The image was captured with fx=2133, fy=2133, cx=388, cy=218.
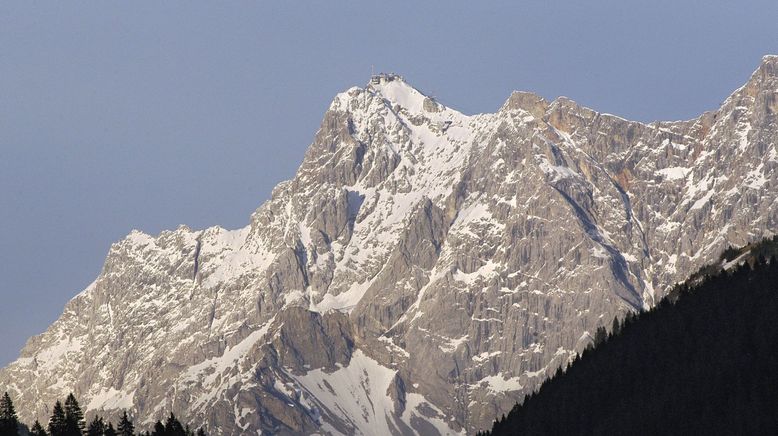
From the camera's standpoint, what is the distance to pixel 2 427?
650 ft
